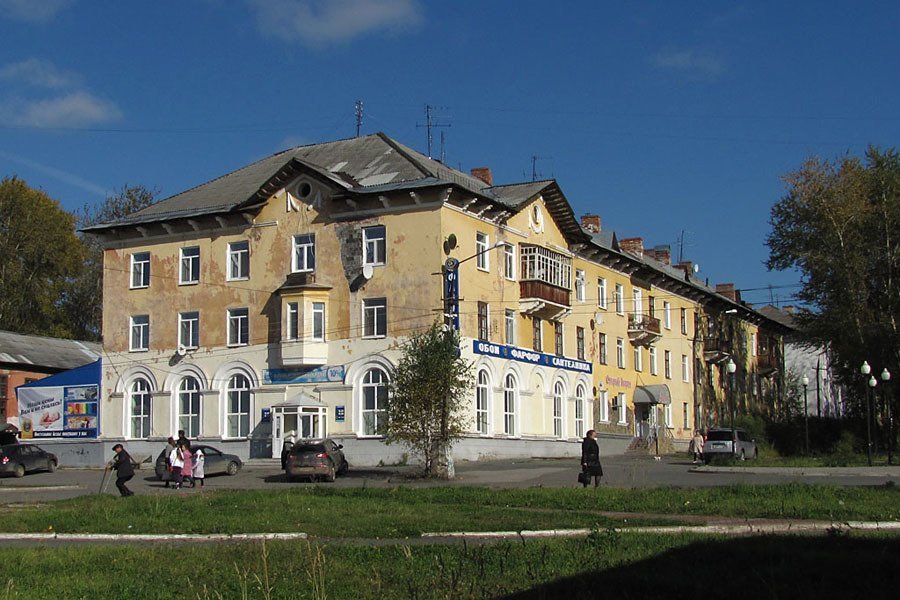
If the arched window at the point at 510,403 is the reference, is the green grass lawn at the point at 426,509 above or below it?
below

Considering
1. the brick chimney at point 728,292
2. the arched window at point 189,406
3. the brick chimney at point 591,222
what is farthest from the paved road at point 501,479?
the brick chimney at point 728,292

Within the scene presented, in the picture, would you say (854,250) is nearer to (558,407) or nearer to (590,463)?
(558,407)

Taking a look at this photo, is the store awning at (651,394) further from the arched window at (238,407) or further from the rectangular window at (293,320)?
the arched window at (238,407)

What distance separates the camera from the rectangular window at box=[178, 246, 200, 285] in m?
51.9

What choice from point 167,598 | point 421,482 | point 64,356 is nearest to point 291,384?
point 421,482

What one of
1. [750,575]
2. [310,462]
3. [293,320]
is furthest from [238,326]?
[750,575]

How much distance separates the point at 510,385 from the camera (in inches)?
1970

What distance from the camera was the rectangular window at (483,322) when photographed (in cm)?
4772

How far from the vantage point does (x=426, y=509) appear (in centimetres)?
2159

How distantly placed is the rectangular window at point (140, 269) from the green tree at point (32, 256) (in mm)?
19560

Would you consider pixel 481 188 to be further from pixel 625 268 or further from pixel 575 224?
pixel 625 268

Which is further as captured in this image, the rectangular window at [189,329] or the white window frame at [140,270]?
the white window frame at [140,270]

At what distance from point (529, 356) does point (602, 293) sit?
11.1 meters

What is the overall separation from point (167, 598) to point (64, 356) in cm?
5733
